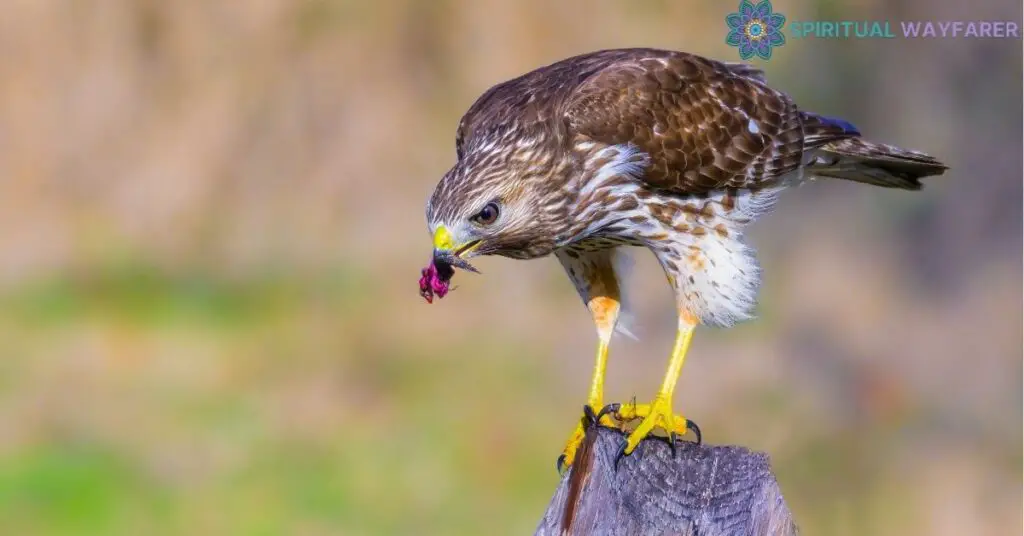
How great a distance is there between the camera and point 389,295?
9.64 metres

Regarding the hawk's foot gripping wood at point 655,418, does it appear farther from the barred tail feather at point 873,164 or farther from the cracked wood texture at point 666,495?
Result: the barred tail feather at point 873,164

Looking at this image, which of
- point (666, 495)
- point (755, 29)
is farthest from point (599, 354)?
point (755, 29)

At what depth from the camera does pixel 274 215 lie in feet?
32.7

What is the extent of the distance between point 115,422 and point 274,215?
1720mm

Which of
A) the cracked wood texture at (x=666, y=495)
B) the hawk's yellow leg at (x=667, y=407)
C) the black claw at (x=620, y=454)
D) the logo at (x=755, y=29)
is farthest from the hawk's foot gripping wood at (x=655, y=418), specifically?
the logo at (x=755, y=29)

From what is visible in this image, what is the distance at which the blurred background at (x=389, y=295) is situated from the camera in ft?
28.3

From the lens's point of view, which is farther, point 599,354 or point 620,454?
point 599,354

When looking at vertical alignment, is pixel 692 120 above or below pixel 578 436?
above

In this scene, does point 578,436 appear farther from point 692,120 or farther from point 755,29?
point 755,29

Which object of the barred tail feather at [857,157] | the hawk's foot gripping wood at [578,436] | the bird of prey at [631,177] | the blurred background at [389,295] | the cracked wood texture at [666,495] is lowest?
the cracked wood texture at [666,495]

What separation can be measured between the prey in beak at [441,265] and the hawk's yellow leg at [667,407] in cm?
80

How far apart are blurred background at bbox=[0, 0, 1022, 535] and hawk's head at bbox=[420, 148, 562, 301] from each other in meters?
→ 3.25

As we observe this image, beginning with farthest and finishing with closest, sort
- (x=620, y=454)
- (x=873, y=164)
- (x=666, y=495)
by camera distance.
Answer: (x=873, y=164)
(x=620, y=454)
(x=666, y=495)

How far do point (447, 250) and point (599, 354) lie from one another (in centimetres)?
104
